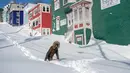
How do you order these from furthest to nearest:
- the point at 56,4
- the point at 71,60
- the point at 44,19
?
the point at 44,19, the point at 56,4, the point at 71,60

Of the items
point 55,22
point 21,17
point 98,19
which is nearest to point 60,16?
point 55,22

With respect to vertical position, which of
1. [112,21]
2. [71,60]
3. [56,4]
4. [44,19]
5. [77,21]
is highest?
[56,4]

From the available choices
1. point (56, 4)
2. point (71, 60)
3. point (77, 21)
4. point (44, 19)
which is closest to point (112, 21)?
point (77, 21)

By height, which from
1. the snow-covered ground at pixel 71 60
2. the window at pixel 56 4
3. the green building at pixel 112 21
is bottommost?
the snow-covered ground at pixel 71 60

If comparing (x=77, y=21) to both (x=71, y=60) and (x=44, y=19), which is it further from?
(x=44, y=19)

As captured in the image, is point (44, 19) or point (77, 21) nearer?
point (77, 21)

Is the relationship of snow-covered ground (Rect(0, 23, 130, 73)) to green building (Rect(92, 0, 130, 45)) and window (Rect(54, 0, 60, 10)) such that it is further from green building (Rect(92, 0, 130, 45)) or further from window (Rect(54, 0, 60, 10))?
window (Rect(54, 0, 60, 10))

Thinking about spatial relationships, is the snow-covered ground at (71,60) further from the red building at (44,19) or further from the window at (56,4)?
the red building at (44,19)

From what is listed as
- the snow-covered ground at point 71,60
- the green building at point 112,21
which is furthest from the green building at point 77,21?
the snow-covered ground at point 71,60

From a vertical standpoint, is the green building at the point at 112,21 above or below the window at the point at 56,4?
below

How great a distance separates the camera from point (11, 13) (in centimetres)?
8962

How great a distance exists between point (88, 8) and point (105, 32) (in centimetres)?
504

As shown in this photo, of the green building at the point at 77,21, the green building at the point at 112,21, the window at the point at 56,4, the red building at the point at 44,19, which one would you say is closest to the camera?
the green building at the point at 112,21

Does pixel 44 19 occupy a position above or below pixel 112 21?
above
